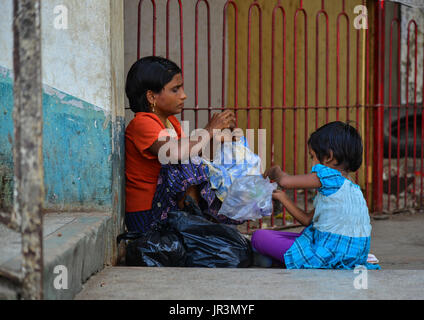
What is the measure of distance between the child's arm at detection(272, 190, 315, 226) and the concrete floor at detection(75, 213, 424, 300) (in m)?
0.42

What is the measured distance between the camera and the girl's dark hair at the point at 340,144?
2.84 metres

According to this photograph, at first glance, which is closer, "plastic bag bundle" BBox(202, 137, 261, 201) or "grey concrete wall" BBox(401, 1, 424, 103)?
"plastic bag bundle" BBox(202, 137, 261, 201)

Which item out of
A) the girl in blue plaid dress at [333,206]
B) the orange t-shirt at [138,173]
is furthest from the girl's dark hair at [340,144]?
the orange t-shirt at [138,173]

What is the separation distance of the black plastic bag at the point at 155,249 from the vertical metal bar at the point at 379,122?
10.9 ft

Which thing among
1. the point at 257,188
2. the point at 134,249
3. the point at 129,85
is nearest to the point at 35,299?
the point at 134,249

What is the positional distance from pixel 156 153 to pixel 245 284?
3.17ft

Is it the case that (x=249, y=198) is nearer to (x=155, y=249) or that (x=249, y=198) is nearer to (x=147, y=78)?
(x=155, y=249)

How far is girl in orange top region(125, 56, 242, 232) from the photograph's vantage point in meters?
2.94

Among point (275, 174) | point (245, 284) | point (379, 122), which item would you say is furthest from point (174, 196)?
point (379, 122)

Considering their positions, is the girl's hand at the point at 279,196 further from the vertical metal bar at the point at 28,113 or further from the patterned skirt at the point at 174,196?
the vertical metal bar at the point at 28,113

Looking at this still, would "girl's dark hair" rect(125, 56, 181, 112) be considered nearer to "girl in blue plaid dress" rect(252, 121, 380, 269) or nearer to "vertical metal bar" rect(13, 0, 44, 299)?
"girl in blue plaid dress" rect(252, 121, 380, 269)

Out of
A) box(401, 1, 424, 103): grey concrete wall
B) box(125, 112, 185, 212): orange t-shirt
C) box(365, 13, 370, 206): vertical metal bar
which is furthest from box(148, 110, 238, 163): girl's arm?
box(401, 1, 424, 103): grey concrete wall

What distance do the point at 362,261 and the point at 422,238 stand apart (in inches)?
77.5

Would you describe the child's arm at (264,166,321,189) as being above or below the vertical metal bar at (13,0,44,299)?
below
